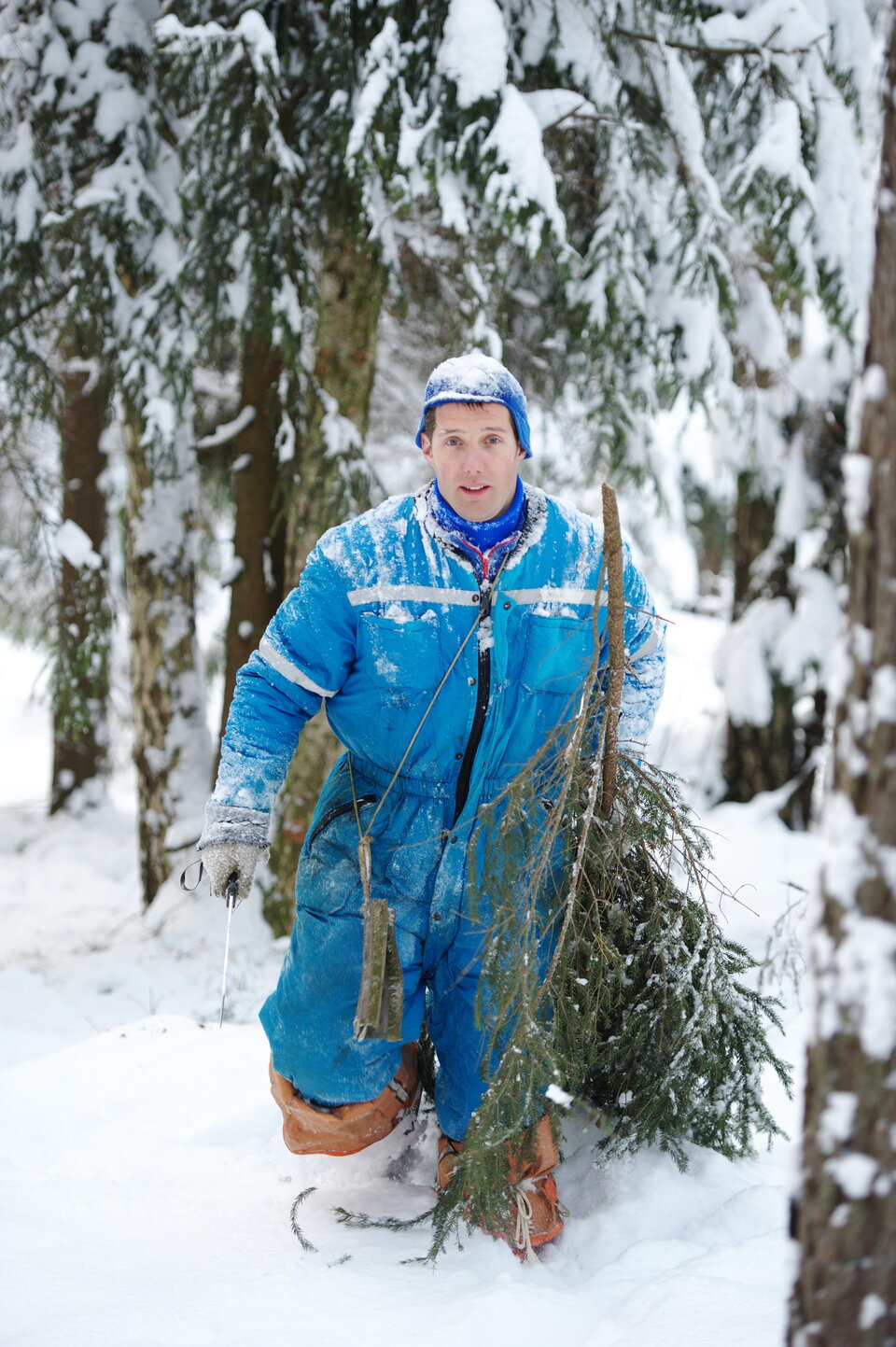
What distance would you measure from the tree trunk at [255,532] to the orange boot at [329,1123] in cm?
344

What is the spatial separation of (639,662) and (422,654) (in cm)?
60

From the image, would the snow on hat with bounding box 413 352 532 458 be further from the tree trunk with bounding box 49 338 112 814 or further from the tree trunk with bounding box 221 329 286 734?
the tree trunk with bounding box 49 338 112 814

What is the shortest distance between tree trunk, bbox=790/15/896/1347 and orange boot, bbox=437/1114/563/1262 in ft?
3.89

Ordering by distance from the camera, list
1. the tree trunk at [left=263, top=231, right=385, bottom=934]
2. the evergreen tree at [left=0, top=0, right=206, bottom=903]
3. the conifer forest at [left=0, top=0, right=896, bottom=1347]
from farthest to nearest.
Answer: the evergreen tree at [left=0, top=0, right=206, bottom=903]
the tree trunk at [left=263, top=231, right=385, bottom=934]
the conifer forest at [left=0, top=0, right=896, bottom=1347]

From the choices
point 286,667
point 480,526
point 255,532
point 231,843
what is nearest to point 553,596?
point 480,526

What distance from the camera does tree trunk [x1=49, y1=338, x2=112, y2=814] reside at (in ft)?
18.7

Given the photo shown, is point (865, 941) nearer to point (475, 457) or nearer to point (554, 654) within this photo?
point (554, 654)

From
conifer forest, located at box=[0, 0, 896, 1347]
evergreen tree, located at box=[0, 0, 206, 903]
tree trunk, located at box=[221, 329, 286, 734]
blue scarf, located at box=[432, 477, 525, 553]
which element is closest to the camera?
conifer forest, located at box=[0, 0, 896, 1347]

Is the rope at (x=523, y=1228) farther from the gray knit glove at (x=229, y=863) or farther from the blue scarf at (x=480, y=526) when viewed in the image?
the blue scarf at (x=480, y=526)

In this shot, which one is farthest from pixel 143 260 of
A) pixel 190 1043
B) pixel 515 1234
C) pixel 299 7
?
pixel 515 1234

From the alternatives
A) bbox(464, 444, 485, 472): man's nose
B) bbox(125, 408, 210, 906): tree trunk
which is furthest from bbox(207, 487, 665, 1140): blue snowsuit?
bbox(125, 408, 210, 906): tree trunk

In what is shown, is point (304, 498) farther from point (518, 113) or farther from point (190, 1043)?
point (190, 1043)

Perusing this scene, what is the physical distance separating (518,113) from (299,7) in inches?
73.0

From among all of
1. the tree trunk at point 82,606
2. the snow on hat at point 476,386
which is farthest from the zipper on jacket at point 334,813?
the tree trunk at point 82,606
